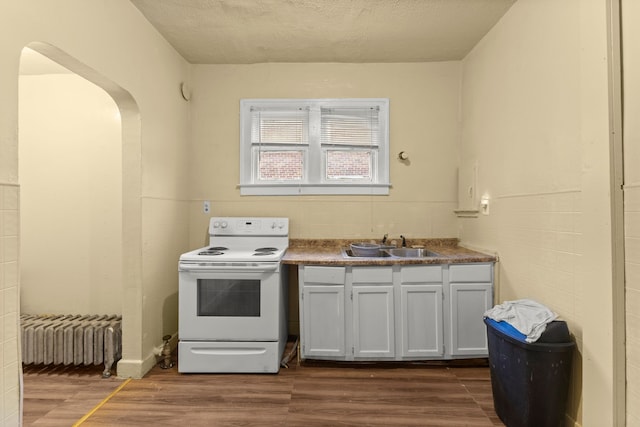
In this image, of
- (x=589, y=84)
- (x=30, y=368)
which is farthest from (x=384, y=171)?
(x=30, y=368)

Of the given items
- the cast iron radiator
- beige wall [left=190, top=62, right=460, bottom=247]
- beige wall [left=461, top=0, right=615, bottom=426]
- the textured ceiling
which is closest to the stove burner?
beige wall [left=190, top=62, right=460, bottom=247]

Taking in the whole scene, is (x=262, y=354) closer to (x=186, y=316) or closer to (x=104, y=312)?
(x=186, y=316)

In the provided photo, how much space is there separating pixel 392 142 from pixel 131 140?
Result: 2.28m

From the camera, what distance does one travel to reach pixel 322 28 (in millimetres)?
2564

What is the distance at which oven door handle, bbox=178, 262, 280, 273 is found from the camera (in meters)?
2.38

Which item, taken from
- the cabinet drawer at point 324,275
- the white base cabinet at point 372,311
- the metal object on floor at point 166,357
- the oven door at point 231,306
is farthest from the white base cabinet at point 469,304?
the metal object on floor at point 166,357

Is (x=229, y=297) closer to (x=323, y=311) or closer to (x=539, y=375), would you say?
(x=323, y=311)

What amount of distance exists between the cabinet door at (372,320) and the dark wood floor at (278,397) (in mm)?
194

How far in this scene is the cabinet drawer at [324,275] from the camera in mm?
2488

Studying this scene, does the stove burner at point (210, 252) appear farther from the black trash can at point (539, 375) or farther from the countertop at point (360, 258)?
the black trash can at point (539, 375)

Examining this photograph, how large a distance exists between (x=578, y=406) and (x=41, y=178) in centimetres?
420

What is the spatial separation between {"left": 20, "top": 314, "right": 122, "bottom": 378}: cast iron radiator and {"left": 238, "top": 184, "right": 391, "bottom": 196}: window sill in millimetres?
1634

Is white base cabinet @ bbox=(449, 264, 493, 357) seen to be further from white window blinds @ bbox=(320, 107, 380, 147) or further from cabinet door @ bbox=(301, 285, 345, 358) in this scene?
white window blinds @ bbox=(320, 107, 380, 147)

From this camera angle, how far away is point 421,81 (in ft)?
10.4
